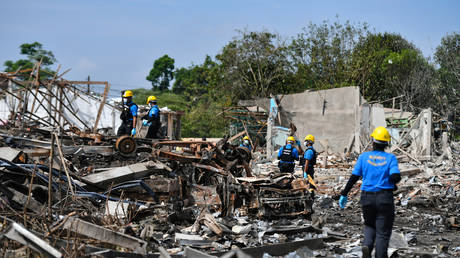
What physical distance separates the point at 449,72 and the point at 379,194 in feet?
115

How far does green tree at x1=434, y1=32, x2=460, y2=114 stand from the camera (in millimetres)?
34125

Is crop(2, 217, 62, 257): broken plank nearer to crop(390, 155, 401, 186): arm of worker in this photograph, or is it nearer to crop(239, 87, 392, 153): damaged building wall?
crop(390, 155, 401, 186): arm of worker

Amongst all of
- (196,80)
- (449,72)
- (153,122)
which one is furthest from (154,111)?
(196,80)

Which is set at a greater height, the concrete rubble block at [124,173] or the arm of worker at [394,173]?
the arm of worker at [394,173]

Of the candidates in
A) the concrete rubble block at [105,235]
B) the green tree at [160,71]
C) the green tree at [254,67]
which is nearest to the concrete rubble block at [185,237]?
the concrete rubble block at [105,235]

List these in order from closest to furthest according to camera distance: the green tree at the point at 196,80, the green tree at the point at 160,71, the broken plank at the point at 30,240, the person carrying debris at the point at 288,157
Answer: the broken plank at the point at 30,240, the person carrying debris at the point at 288,157, the green tree at the point at 196,80, the green tree at the point at 160,71

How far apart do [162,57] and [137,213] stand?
176 ft

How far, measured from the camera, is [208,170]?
828 centimetres

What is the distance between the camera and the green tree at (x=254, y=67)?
32812 mm

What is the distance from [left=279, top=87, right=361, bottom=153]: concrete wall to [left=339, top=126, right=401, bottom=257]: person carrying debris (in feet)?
47.9

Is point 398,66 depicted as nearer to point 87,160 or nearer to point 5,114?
point 5,114

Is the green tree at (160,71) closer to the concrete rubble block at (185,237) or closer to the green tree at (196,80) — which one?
the green tree at (196,80)

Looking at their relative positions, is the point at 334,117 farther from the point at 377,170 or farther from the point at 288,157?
the point at 377,170

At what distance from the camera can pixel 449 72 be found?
35.1 meters
